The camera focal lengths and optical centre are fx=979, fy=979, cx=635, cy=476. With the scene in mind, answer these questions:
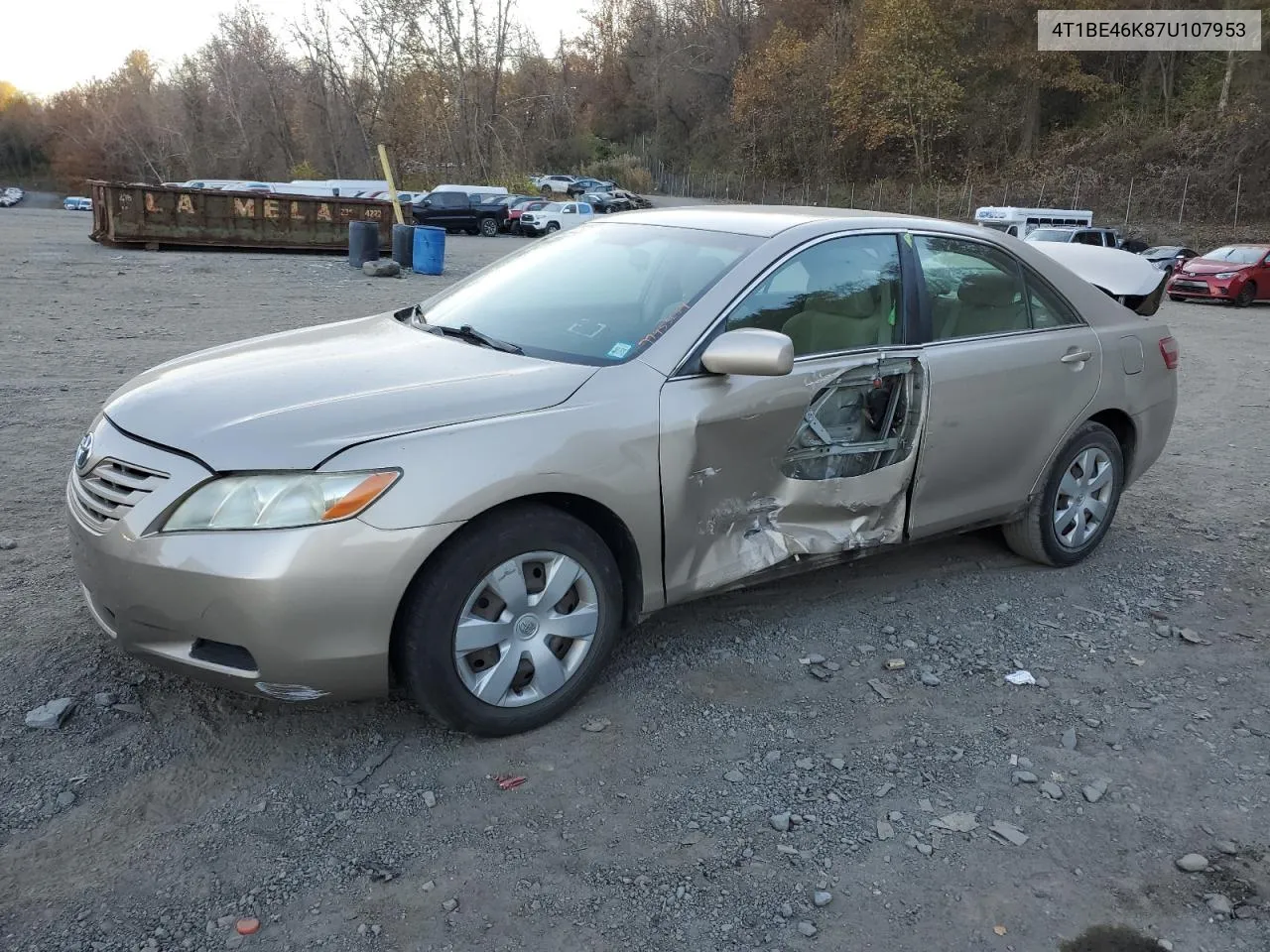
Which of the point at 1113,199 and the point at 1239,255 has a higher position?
the point at 1113,199

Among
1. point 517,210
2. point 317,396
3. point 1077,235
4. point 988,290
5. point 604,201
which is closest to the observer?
point 317,396

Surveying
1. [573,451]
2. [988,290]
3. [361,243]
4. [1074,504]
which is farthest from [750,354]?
[361,243]

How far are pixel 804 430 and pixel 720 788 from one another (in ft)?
4.45

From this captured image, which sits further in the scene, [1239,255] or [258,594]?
[1239,255]

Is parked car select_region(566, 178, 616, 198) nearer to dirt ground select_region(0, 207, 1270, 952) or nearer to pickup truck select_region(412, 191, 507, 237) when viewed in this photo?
pickup truck select_region(412, 191, 507, 237)

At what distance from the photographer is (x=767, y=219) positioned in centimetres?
391

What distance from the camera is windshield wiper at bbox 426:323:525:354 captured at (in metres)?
Answer: 3.51

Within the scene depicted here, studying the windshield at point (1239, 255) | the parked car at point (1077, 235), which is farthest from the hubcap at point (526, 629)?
the windshield at point (1239, 255)

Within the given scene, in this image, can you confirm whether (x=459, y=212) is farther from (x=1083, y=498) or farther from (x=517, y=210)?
(x=1083, y=498)

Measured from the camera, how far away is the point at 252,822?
8.86ft

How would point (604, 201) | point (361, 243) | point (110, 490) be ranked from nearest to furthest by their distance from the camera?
point (110, 490), point (361, 243), point (604, 201)

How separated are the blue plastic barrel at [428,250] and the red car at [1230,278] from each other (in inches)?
640

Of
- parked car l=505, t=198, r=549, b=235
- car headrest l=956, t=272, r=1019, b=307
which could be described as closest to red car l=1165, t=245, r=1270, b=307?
car headrest l=956, t=272, r=1019, b=307

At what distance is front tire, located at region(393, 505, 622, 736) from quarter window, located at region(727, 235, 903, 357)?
3.43ft
